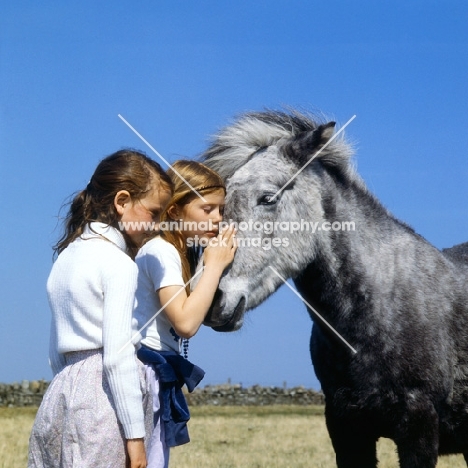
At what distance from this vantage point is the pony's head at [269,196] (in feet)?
13.1

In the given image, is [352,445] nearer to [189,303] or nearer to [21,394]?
[189,303]

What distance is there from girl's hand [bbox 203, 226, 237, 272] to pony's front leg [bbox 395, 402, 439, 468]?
1455mm

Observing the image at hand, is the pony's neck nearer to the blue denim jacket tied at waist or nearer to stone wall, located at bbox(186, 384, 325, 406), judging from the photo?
the blue denim jacket tied at waist

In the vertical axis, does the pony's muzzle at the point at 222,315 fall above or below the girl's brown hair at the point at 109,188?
below

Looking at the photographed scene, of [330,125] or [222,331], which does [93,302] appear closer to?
[222,331]

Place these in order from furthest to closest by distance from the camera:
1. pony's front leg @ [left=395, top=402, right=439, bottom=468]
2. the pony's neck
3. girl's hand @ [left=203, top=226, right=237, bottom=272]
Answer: the pony's neck → pony's front leg @ [left=395, top=402, right=439, bottom=468] → girl's hand @ [left=203, top=226, right=237, bottom=272]

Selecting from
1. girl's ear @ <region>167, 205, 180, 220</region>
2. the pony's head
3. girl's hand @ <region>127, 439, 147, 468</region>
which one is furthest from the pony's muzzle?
girl's hand @ <region>127, 439, 147, 468</region>

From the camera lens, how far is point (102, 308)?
300cm

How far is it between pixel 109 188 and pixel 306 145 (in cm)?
165

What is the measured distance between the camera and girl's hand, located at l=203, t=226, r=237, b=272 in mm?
3658

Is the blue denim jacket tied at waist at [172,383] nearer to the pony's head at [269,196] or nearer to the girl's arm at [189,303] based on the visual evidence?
the girl's arm at [189,303]

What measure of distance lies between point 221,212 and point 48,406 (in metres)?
1.54

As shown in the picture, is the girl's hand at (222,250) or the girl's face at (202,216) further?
the girl's face at (202,216)

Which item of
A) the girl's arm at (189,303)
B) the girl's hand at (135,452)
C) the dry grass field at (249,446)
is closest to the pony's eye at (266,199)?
the girl's arm at (189,303)
